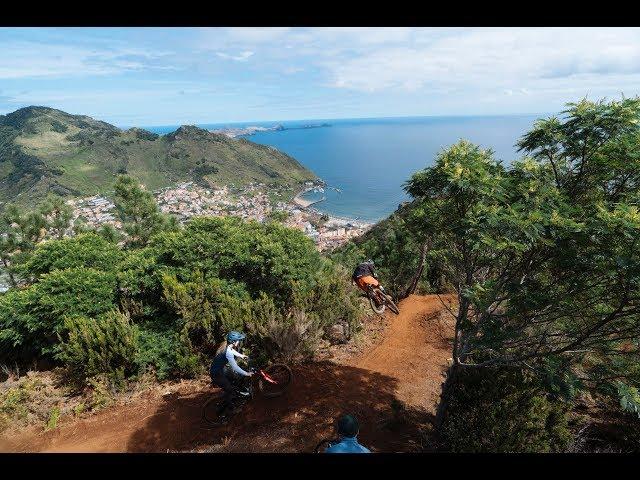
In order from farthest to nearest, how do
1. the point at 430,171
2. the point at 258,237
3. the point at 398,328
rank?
the point at 398,328 → the point at 258,237 → the point at 430,171

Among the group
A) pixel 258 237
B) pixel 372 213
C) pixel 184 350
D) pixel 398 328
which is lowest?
pixel 372 213

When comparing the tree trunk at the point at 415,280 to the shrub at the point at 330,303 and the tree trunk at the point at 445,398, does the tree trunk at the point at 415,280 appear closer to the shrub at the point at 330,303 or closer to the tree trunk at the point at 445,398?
the shrub at the point at 330,303

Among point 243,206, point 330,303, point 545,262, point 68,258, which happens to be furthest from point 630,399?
point 243,206

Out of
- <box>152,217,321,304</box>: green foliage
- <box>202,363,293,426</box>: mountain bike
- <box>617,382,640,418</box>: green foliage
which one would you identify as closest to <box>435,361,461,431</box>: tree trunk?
<box>617,382,640,418</box>: green foliage

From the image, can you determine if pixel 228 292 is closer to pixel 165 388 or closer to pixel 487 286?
pixel 165 388

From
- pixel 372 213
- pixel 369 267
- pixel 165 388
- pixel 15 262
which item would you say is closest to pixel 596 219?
pixel 369 267

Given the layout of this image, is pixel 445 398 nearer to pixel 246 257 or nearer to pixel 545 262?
pixel 545 262

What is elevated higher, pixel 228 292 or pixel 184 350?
pixel 228 292

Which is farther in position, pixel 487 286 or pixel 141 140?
pixel 141 140
